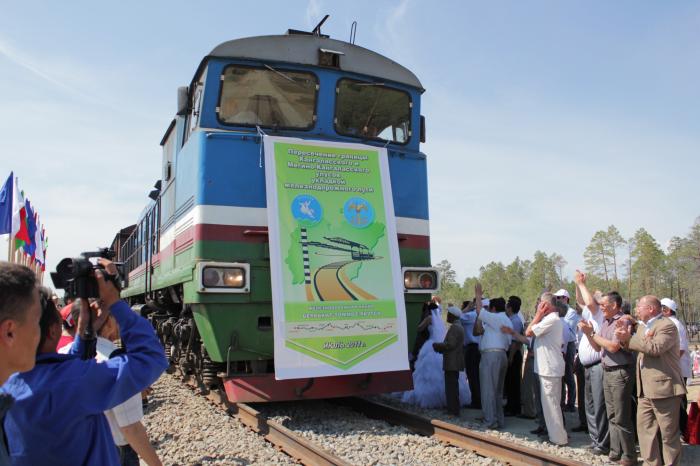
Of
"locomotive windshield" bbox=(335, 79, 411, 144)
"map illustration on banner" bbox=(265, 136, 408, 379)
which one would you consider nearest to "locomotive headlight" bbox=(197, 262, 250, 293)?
"map illustration on banner" bbox=(265, 136, 408, 379)

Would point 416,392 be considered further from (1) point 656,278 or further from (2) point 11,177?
(1) point 656,278

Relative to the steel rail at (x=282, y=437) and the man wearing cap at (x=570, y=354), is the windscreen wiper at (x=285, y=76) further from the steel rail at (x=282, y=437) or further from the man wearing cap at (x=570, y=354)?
the man wearing cap at (x=570, y=354)

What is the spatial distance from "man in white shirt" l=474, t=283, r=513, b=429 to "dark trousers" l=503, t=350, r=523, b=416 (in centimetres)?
100

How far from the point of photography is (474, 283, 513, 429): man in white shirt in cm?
706

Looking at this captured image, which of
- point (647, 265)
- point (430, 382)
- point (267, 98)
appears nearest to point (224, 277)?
point (267, 98)

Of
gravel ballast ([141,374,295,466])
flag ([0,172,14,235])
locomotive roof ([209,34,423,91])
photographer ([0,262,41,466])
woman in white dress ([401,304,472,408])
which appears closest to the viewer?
photographer ([0,262,41,466])

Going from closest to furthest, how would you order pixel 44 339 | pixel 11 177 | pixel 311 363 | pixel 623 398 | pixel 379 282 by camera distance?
pixel 44 339, pixel 623 398, pixel 311 363, pixel 379 282, pixel 11 177

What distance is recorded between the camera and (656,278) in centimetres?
4812

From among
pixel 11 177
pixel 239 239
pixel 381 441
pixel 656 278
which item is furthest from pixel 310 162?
pixel 656 278

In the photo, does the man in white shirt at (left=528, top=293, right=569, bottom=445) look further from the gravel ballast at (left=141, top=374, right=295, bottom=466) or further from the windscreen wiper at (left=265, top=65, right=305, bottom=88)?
the windscreen wiper at (left=265, top=65, right=305, bottom=88)

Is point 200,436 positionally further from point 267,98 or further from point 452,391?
point 267,98

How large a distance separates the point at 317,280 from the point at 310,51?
270 cm

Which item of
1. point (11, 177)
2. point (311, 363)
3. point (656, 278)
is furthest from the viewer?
point (656, 278)

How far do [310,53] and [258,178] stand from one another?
5.37ft
